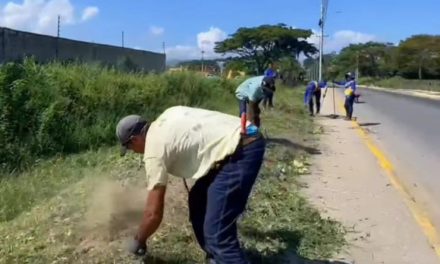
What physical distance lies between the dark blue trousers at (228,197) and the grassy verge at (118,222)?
32.0 inches

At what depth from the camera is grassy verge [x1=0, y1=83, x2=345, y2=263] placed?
17.2ft

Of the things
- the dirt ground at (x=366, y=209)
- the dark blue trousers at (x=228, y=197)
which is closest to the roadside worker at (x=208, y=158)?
the dark blue trousers at (x=228, y=197)

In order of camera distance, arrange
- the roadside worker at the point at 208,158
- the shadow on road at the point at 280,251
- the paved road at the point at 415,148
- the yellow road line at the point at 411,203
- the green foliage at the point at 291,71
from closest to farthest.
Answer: the roadside worker at the point at 208,158 < the shadow on road at the point at 280,251 < the yellow road line at the point at 411,203 < the paved road at the point at 415,148 < the green foliage at the point at 291,71

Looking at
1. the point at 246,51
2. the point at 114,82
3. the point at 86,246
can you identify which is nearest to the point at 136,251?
the point at 86,246

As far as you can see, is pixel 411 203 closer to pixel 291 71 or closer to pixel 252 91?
pixel 252 91

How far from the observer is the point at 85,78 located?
45.6ft

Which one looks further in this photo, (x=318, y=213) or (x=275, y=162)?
(x=275, y=162)

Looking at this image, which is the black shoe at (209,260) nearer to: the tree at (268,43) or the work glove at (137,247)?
the work glove at (137,247)

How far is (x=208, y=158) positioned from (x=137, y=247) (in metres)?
0.84

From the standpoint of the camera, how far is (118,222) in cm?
570

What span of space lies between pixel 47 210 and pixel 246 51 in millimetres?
77316

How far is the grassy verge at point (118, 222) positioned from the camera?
525 centimetres

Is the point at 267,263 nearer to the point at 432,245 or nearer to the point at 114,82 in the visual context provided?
the point at 432,245

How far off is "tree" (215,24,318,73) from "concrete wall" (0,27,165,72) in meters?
53.0
